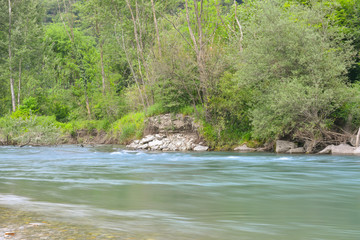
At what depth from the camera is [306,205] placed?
781 centimetres

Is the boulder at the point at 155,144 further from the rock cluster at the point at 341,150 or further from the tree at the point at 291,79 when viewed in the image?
the rock cluster at the point at 341,150

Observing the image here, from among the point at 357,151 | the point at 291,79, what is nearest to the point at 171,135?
the point at 291,79

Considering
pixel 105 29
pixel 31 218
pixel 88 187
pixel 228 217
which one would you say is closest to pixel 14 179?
pixel 88 187

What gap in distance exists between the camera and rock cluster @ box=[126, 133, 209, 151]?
86.1ft

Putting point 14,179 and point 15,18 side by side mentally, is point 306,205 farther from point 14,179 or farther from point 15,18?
point 15,18

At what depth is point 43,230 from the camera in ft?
17.8

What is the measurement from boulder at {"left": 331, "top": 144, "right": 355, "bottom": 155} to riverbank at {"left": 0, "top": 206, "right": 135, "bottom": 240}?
58.6 feet

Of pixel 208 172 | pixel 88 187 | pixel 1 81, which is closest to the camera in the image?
pixel 88 187

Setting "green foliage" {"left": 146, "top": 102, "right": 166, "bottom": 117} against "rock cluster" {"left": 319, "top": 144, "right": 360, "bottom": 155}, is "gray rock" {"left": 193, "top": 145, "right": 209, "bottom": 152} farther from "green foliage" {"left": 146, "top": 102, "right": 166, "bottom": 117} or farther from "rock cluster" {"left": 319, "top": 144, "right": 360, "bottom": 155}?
"rock cluster" {"left": 319, "top": 144, "right": 360, "bottom": 155}

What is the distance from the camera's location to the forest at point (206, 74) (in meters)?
21.6

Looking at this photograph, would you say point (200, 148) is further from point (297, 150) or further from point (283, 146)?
point (297, 150)

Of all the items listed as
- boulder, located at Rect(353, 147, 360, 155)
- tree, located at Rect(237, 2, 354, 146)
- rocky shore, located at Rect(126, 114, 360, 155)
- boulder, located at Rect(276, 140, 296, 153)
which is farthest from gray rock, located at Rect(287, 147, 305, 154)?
boulder, located at Rect(353, 147, 360, 155)

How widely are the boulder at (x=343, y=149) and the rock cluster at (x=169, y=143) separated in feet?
26.1

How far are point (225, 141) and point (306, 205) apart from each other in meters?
18.1
